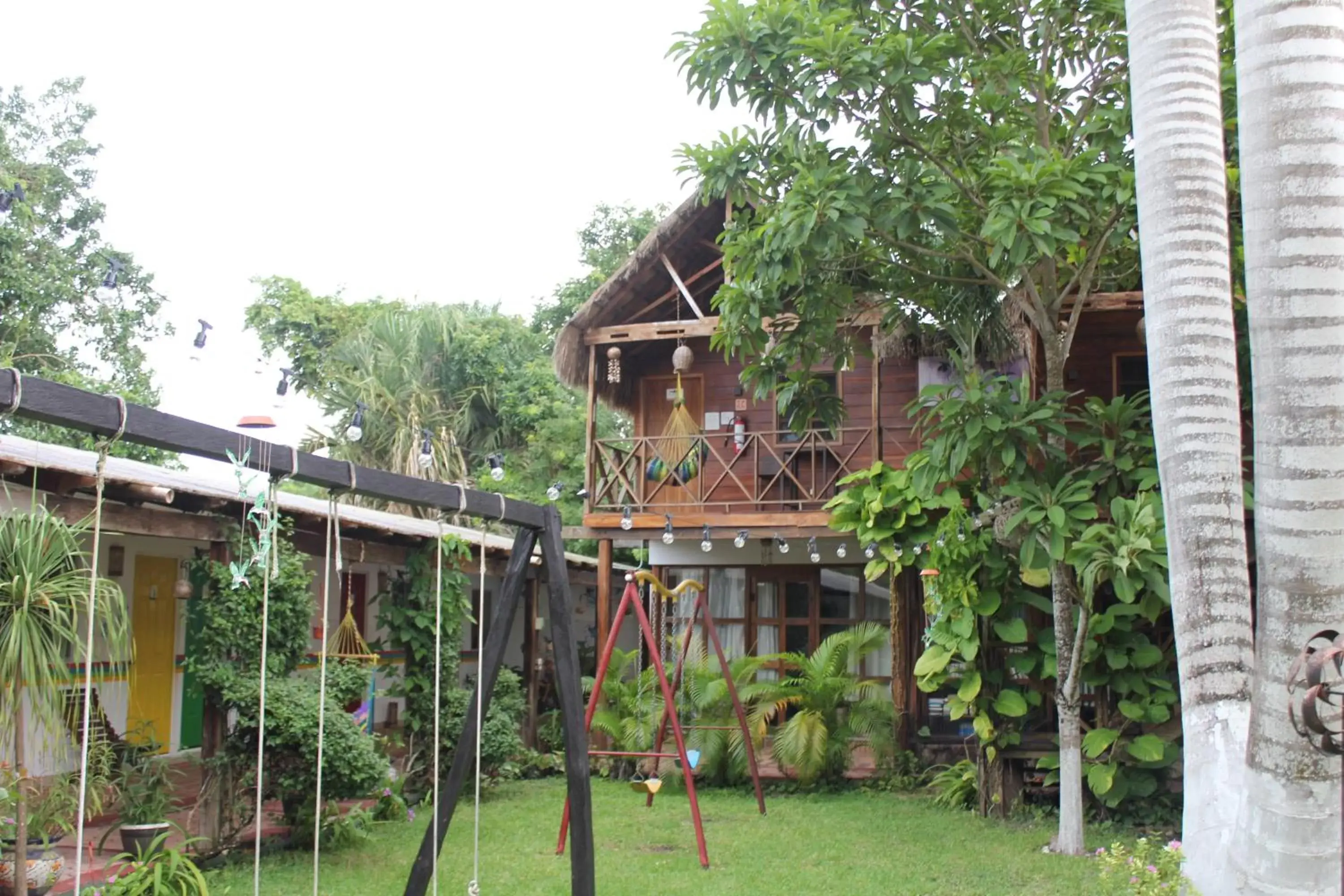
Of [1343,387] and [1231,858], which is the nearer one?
[1343,387]

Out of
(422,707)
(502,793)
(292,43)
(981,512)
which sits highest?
(292,43)

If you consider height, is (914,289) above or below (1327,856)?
above

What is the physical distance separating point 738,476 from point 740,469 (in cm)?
14

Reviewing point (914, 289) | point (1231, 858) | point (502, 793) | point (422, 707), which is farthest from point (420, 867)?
point (914, 289)

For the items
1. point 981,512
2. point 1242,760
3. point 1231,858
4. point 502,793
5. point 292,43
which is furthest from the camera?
point 292,43

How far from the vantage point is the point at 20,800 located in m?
5.69

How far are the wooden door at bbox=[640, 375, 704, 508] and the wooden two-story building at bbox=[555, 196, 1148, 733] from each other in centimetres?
2

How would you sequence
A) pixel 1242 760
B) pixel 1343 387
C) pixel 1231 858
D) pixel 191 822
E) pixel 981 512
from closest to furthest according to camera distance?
pixel 1343 387, pixel 1231 858, pixel 1242 760, pixel 191 822, pixel 981 512

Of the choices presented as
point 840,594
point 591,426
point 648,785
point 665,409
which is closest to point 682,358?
point 591,426

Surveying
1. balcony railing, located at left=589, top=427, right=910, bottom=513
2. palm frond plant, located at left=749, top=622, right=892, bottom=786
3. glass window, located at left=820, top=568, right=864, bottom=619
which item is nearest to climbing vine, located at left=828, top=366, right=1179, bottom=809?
palm frond plant, located at left=749, top=622, right=892, bottom=786

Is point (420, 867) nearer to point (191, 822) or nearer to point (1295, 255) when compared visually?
point (191, 822)

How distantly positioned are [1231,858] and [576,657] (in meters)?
3.02

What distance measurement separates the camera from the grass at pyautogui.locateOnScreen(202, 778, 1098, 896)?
7328 mm

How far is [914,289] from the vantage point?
9.77 meters
